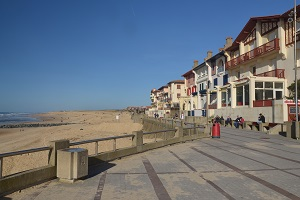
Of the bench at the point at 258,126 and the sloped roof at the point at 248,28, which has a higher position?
the sloped roof at the point at 248,28

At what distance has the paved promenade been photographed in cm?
592

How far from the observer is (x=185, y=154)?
1161 centimetres

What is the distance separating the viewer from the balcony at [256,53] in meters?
27.0

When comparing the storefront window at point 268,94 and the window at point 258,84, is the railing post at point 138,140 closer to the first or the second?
the window at point 258,84

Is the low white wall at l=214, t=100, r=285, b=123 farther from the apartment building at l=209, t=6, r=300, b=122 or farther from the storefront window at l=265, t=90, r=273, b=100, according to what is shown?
the storefront window at l=265, t=90, r=273, b=100

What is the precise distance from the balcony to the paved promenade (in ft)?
63.8

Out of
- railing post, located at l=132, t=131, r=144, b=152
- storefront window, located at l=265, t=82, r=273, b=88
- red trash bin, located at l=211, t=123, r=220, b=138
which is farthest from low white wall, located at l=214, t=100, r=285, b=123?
railing post, located at l=132, t=131, r=144, b=152

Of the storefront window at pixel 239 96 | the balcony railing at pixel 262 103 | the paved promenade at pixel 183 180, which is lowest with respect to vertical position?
the paved promenade at pixel 183 180

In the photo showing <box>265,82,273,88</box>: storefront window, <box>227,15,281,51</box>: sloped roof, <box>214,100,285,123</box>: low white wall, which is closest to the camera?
<box>214,100,285,123</box>: low white wall

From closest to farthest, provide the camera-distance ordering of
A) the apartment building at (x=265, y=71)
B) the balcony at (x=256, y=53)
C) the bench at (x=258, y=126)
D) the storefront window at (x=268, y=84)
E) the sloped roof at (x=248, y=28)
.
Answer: the bench at (x=258, y=126), the apartment building at (x=265, y=71), the balcony at (x=256, y=53), the storefront window at (x=268, y=84), the sloped roof at (x=248, y=28)

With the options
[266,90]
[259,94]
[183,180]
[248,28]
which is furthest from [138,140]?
[248,28]

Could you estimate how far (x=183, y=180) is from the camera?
725cm

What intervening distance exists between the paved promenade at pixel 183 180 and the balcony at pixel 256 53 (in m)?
19.4

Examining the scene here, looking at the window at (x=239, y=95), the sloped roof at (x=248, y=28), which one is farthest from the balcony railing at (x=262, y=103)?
the sloped roof at (x=248, y=28)
